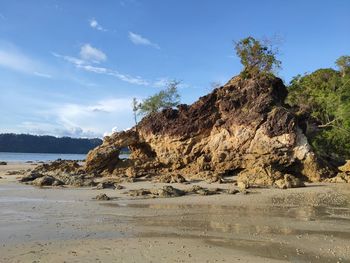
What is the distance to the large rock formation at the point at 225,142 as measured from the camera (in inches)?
1055

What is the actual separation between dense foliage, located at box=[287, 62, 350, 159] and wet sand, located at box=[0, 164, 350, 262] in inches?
672

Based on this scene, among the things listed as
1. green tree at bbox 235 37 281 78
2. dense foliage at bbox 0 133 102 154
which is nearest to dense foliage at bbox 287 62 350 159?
green tree at bbox 235 37 281 78

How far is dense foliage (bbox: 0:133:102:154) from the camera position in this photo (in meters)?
158

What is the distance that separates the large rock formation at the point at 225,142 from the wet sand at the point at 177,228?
21.1 ft

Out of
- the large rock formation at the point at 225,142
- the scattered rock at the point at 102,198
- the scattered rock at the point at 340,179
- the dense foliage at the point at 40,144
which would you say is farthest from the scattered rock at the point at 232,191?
the dense foliage at the point at 40,144

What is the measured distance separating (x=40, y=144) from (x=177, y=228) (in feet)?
524

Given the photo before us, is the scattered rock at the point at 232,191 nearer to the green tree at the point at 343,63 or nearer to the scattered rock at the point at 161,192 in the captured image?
the scattered rock at the point at 161,192

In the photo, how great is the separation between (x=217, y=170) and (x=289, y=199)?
9.18 meters

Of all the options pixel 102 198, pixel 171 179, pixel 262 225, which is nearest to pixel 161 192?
pixel 102 198

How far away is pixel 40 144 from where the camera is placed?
163 m

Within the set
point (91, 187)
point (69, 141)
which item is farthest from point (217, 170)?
point (69, 141)

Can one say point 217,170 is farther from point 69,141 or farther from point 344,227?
point 69,141

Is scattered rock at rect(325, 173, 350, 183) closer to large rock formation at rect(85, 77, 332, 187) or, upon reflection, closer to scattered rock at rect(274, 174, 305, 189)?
large rock formation at rect(85, 77, 332, 187)

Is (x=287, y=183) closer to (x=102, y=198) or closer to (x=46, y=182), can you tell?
(x=102, y=198)
